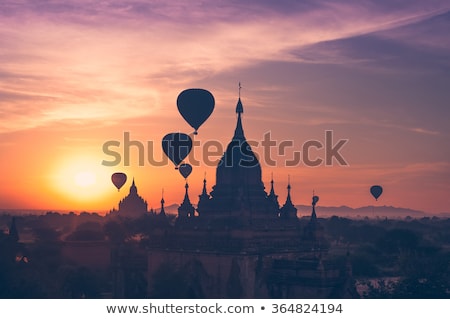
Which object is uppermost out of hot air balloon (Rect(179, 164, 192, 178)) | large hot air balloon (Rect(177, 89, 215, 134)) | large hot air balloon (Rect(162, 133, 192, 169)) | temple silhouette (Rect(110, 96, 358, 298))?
large hot air balloon (Rect(177, 89, 215, 134))

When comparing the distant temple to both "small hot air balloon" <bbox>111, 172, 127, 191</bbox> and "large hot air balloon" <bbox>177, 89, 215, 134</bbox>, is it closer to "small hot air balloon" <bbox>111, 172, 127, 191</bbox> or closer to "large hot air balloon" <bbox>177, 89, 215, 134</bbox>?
"small hot air balloon" <bbox>111, 172, 127, 191</bbox>

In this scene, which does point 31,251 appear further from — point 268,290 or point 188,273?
point 268,290

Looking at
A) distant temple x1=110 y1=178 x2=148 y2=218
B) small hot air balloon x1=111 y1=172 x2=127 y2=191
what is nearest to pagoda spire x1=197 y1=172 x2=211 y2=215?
small hot air balloon x1=111 y1=172 x2=127 y2=191

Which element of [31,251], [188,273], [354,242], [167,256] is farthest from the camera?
[354,242]

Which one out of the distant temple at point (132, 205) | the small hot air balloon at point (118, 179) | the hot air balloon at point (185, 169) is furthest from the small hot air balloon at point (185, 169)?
the distant temple at point (132, 205)

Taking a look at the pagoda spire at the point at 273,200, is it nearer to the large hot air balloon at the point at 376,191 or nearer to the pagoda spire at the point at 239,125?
the pagoda spire at the point at 239,125

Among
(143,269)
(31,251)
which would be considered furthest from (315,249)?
(31,251)

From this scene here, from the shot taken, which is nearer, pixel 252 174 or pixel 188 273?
pixel 188 273
